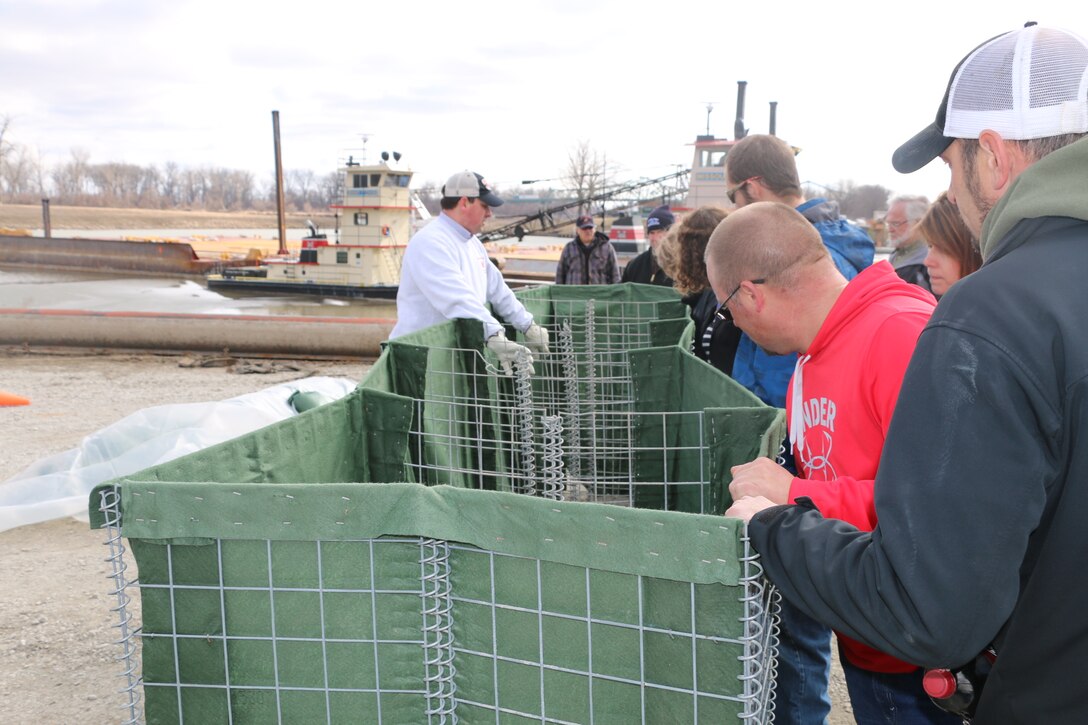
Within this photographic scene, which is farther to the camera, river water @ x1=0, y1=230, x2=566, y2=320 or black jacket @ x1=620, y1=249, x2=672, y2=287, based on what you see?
river water @ x1=0, y1=230, x2=566, y2=320

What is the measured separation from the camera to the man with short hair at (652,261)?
7.50m

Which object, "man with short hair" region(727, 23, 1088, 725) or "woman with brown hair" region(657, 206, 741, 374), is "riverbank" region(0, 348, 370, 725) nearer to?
"man with short hair" region(727, 23, 1088, 725)

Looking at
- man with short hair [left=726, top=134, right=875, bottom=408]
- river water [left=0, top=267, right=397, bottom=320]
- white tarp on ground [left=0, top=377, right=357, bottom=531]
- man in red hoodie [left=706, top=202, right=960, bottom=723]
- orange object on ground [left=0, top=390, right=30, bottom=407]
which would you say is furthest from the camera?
river water [left=0, top=267, right=397, bottom=320]

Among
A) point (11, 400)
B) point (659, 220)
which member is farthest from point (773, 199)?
point (11, 400)

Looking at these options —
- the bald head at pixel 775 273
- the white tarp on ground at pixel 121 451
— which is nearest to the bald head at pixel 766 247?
the bald head at pixel 775 273

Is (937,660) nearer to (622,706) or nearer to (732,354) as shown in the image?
(622,706)

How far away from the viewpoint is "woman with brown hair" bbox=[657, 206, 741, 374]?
407 centimetres

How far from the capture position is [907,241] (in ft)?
15.9

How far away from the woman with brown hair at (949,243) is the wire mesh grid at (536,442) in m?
1.13

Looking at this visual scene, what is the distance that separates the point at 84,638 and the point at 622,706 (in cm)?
314

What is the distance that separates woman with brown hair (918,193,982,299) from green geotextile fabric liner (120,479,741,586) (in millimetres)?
2209

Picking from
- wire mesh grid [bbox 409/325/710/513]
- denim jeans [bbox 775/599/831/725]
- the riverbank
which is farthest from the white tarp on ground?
denim jeans [bbox 775/599/831/725]

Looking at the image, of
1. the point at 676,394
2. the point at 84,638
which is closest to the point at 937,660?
the point at 676,394

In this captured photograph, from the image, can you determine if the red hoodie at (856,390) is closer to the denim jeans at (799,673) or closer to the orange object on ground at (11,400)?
the denim jeans at (799,673)
